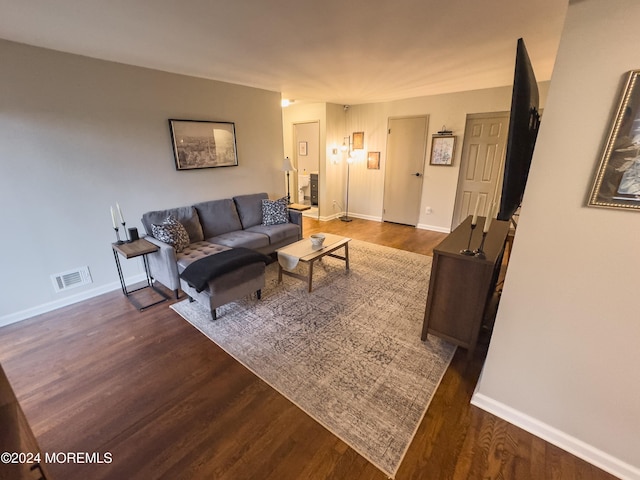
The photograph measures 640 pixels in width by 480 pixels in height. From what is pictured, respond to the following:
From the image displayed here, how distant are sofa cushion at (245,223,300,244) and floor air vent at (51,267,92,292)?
5.87 ft

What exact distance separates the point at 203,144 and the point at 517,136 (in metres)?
3.37

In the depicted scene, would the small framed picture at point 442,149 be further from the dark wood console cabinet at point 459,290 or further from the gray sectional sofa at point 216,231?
the dark wood console cabinet at point 459,290

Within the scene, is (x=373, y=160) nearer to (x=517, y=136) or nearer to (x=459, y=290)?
(x=459, y=290)

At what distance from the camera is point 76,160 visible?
262 centimetres

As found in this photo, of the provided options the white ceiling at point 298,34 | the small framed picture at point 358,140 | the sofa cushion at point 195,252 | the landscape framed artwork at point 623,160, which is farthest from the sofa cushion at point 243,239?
the small framed picture at point 358,140

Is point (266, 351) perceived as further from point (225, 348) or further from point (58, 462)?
point (58, 462)

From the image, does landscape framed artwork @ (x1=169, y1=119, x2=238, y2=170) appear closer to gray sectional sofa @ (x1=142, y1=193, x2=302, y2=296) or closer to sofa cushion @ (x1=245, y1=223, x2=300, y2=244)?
gray sectional sofa @ (x1=142, y1=193, x2=302, y2=296)

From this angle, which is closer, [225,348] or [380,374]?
[380,374]

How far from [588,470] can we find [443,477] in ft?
2.44

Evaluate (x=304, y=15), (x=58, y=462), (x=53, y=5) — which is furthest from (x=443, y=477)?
(x=53, y=5)

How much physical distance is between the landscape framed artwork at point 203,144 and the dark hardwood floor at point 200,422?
6.93ft

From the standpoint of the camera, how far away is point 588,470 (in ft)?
4.44

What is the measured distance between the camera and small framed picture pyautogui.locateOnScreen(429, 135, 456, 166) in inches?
180

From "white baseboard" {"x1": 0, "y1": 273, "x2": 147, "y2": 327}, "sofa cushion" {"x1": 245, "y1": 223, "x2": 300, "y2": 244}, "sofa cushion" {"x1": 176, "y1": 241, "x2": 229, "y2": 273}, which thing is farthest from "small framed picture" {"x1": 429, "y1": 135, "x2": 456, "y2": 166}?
"white baseboard" {"x1": 0, "y1": 273, "x2": 147, "y2": 327}
